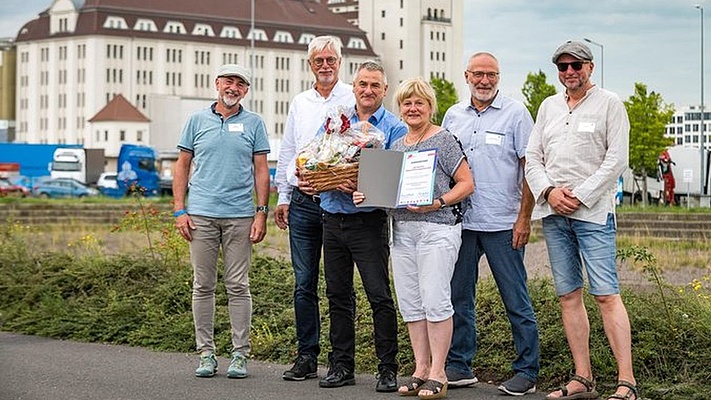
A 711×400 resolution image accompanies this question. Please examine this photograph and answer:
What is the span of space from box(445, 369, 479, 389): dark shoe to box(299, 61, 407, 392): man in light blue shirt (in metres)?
0.35

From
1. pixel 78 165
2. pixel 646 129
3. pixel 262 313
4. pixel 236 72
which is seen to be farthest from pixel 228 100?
pixel 78 165

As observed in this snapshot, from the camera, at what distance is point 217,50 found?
528 ft

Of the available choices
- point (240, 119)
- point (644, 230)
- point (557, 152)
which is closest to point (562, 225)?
point (557, 152)

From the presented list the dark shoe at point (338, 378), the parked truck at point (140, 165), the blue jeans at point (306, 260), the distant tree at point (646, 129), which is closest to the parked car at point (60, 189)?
the parked truck at point (140, 165)

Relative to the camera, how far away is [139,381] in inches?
353

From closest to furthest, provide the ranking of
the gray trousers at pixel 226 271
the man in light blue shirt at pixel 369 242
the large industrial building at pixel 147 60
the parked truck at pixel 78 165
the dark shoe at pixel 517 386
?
the dark shoe at pixel 517 386
the man in light blue shirt at pixel 369 242
the gray trousers at pixel 226 271
the parked truck at pixel 78 165
the large industrial building at pixel 147 60

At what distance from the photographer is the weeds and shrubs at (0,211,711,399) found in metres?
8.63

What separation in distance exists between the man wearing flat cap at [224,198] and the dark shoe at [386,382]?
3.51 feet

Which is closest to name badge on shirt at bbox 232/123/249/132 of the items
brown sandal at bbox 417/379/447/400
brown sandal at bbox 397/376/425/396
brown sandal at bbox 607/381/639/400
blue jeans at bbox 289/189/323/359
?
blue jeans at bbox 289/189/323/359

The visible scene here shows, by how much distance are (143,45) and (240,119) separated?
150200 millimetres

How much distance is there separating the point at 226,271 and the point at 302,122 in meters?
1.13

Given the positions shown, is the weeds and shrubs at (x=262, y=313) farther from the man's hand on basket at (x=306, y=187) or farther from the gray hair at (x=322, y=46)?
the gray hair at (x=322, y=46)

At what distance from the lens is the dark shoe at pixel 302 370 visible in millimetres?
8977

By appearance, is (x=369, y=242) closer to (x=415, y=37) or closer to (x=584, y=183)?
(x=584, y=183)
